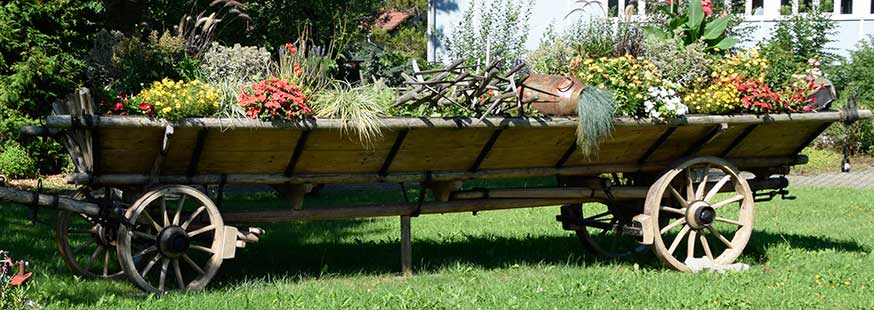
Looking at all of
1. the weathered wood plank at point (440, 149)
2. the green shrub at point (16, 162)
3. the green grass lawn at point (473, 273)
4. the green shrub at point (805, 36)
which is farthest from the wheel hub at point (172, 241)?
the green shrub at point (805, 36)

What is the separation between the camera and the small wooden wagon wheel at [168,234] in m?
6.07

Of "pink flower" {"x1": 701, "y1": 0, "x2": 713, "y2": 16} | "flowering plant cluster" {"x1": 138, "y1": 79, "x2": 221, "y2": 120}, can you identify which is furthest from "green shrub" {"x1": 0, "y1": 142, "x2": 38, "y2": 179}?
"pink flower" {"x1": 701, "y1": 0, "x2": 713, "y2": 16}

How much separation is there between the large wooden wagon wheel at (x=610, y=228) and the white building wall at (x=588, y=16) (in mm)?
8873

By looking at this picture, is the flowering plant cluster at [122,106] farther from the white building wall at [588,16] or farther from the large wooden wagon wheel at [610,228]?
the white building wall at [588,16]

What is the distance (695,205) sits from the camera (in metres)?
7.68

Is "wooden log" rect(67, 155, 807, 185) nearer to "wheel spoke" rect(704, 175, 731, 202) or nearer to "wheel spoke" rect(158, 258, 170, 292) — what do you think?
"wheel spoke" rect(704, 175, 731, 202)

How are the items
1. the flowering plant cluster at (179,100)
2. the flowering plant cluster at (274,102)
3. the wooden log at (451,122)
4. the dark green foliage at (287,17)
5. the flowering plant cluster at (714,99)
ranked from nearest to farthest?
the wooden log at (451,122) → the flowering plant cluster at (179,100) → the flowering plant cluster at (274,102) → the flowering plant cluster at (714,99) → the dark green foliage at (287,17)

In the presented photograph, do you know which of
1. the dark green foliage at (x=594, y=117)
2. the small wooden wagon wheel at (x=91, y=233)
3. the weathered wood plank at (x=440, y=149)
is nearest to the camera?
the small wooden wagon wheel at (x=91, y=233)

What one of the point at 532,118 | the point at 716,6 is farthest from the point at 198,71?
the point at 716,6

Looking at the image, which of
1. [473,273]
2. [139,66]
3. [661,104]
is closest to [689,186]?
[661,104]

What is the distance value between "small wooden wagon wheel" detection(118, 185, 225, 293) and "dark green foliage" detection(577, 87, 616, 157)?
2258 millimetres

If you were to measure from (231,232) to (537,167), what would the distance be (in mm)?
2127

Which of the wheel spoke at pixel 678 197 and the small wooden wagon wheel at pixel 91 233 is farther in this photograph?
the wheel spoke at pixel 678 197

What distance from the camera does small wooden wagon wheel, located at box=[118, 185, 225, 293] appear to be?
6.07 m
